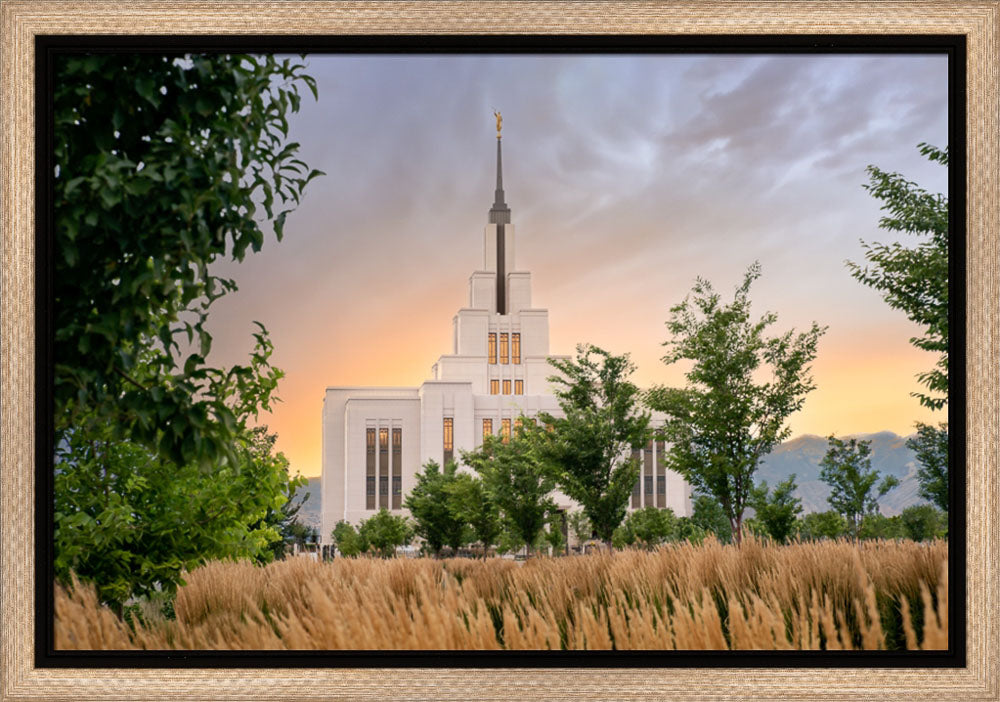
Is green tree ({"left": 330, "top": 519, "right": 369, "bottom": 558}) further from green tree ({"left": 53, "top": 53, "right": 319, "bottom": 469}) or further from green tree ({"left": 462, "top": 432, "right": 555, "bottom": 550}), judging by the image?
green tree ({"left": 53, "top": 53, "right": 319, "bottom": 469})

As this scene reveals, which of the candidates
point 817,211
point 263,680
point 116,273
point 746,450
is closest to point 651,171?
point 817,211

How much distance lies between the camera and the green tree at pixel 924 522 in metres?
3.22

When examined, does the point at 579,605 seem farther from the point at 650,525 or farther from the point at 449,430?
the point at 449,430

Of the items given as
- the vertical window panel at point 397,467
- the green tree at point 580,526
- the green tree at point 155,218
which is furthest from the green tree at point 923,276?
the vertical window panel at point 397,467

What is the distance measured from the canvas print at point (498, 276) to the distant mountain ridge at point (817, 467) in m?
0.03

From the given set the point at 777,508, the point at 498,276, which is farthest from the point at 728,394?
the point at 498,276

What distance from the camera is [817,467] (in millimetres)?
6086

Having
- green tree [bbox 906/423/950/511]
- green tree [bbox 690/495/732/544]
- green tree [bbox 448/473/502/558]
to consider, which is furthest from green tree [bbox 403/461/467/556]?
green tree [bbox 906/423/950/511]

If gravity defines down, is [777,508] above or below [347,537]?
above

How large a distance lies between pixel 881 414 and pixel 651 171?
106 inches

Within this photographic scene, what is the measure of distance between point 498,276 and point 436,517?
8.27 meters

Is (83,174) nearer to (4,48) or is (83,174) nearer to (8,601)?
(4,48)

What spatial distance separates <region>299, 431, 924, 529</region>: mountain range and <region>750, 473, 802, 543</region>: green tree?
0.27 ft

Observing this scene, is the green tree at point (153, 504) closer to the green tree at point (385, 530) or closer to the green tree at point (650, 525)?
the green tree at point (650, 525)
